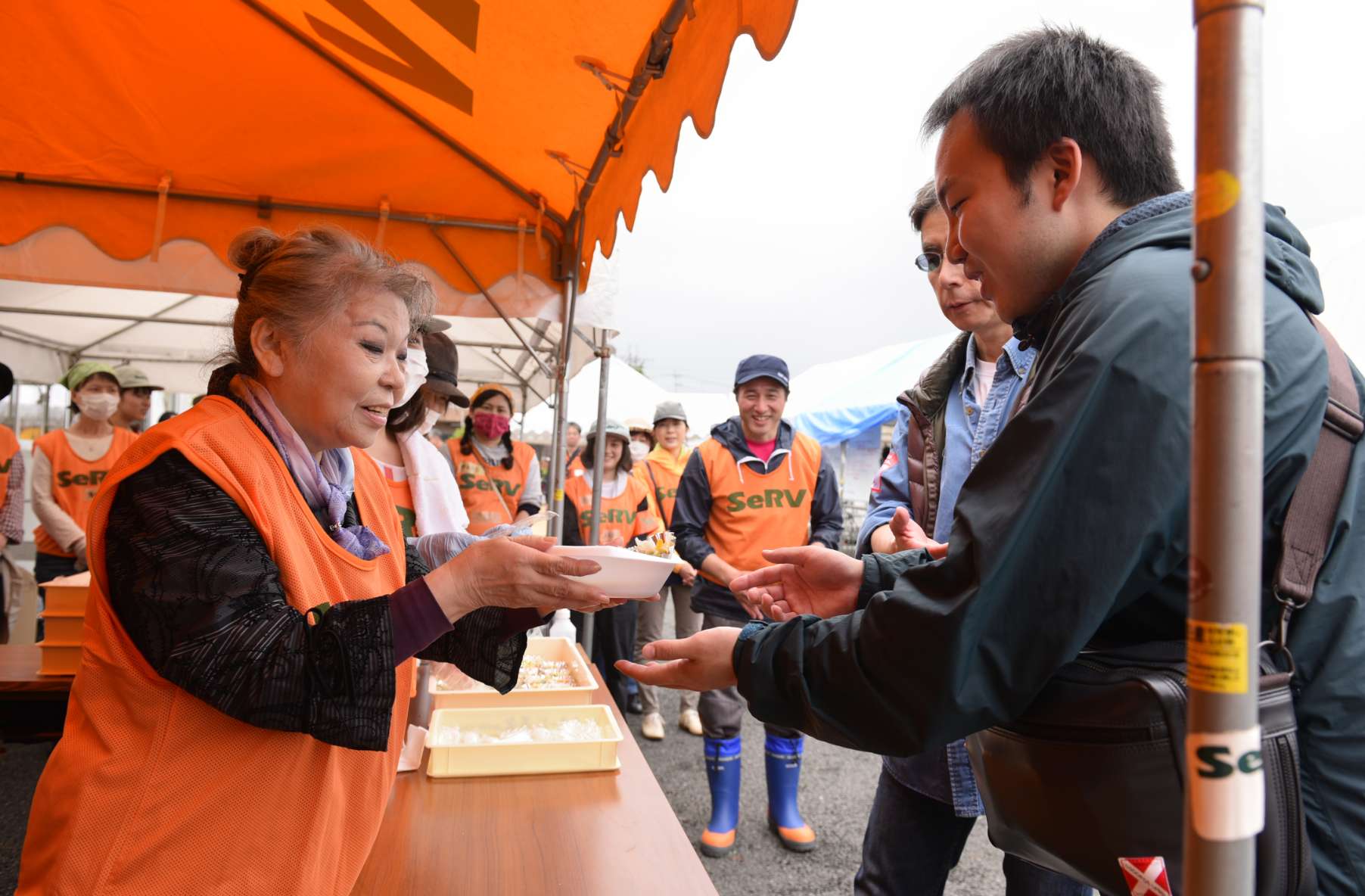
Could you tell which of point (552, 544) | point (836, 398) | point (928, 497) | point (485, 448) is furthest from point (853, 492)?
point (552, 544)

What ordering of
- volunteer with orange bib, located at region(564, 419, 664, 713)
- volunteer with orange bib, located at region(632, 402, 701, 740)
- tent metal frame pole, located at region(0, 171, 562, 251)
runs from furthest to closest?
1. volunteer with orange bib, located at region(564, 419, 664, 713)
2. volunteer with orange bib, located at region(632, 402, 701, 740)
3. tent metal frame pole, located at region(0, 171, 562, 251)

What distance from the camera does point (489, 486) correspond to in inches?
217

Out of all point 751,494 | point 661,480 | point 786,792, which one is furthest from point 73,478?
point 786,792

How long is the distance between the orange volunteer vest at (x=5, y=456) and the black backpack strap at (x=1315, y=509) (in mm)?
6671

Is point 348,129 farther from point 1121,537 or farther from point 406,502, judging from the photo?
point 1121,537

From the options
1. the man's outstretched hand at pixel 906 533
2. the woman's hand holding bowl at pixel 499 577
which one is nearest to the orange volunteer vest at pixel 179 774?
the woman's hand holding bowl at pixel 499 577

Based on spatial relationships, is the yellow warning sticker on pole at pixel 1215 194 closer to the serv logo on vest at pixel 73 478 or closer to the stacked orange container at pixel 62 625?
the stacked orange container at pixel 62 625

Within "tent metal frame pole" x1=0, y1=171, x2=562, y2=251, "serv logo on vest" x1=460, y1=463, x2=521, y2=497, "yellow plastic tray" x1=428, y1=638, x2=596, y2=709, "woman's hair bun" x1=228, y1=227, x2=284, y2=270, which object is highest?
"tent metal frame pole" x1=0, y1=171, x2=562, y2=251

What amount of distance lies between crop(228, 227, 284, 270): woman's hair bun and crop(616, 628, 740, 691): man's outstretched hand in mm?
1181

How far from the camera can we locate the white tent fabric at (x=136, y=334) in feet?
28.7

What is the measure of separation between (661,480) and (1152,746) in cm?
631

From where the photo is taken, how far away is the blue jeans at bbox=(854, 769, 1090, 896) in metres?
2.19

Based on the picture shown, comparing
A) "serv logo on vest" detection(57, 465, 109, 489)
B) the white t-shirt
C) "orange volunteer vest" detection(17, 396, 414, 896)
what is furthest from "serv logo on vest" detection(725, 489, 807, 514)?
"serv logo on vest" detection(57, 465, 109, 489)

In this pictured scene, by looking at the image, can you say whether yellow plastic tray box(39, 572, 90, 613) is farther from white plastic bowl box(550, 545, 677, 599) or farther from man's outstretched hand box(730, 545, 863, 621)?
man's outstretched hand box(730, 545, 863, 621)
